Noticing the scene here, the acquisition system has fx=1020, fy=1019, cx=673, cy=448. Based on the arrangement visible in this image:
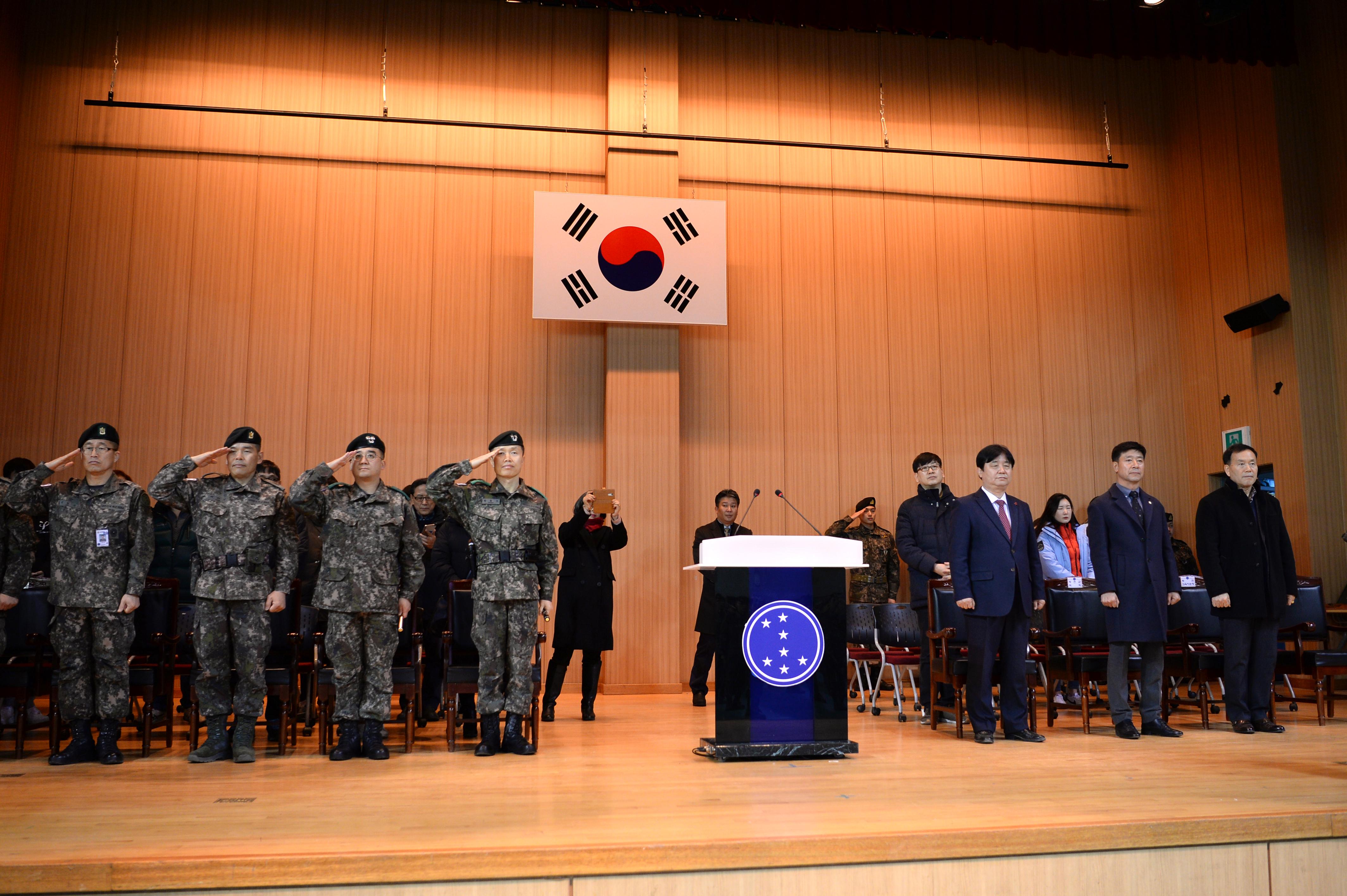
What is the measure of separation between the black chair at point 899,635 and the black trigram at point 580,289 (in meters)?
3.22

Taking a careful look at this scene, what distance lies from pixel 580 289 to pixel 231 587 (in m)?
3.98

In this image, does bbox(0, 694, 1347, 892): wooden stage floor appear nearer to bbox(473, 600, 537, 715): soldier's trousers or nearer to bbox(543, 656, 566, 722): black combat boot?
bbox(473, 600, 537, 715): soldier's trousers

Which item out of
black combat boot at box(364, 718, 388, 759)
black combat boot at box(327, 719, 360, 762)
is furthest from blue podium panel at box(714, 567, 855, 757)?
black combat boot at box(327, 719, 360, 762)

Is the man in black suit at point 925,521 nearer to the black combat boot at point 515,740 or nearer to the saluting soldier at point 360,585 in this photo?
the black combat boot at point 515,740

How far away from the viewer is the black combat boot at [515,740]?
4773 mm

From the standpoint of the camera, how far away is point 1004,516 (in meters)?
5.33

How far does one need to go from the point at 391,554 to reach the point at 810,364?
4.75 m

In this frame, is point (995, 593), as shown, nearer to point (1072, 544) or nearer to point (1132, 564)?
point (1132, 564)

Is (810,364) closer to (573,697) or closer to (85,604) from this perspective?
(573,697)

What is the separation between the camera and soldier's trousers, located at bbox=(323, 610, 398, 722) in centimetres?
466

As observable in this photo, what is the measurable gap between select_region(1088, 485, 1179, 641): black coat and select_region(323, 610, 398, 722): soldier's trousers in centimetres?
366

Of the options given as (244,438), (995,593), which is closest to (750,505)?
(995,593)

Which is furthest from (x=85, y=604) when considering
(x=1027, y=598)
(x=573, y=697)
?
(x=1027, y=598)

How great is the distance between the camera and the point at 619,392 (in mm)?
7988
